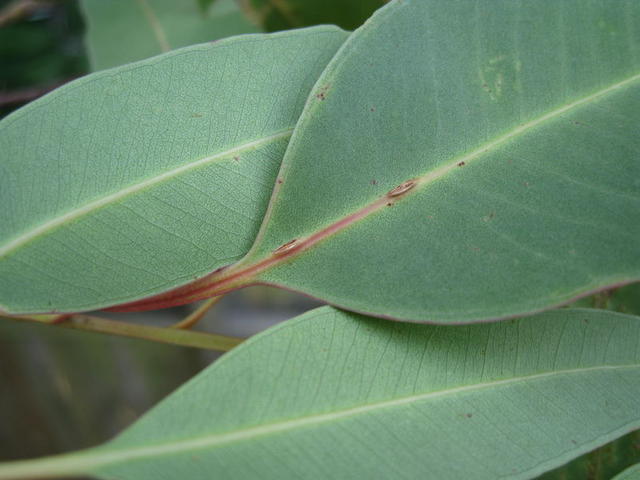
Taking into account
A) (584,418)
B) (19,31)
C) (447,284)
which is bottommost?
(584,418)

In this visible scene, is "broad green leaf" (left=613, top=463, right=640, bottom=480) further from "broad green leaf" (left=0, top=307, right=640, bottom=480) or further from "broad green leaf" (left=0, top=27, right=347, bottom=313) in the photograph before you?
"broad green leaf" (left=0, top=27, right=347, bottom=313)

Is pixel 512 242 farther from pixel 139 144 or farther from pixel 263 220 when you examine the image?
pixel 139 144

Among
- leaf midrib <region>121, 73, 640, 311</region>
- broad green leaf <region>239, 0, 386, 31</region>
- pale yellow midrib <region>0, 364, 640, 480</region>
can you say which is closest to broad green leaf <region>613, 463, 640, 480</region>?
pale yellow midrib <region>0, 364, 640, 480</region>

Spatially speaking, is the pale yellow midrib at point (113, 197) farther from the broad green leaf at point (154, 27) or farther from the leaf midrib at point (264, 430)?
the broad green leaf at point (154, 27)

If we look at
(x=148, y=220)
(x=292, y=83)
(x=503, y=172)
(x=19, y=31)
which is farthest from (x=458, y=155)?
(x=19, y=31)

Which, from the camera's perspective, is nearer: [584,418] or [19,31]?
[584,418]

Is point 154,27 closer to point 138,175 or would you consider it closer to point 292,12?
point 292,12

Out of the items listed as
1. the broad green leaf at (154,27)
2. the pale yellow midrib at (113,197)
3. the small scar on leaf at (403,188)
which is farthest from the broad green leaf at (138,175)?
the broad green leaf at (154,27)
